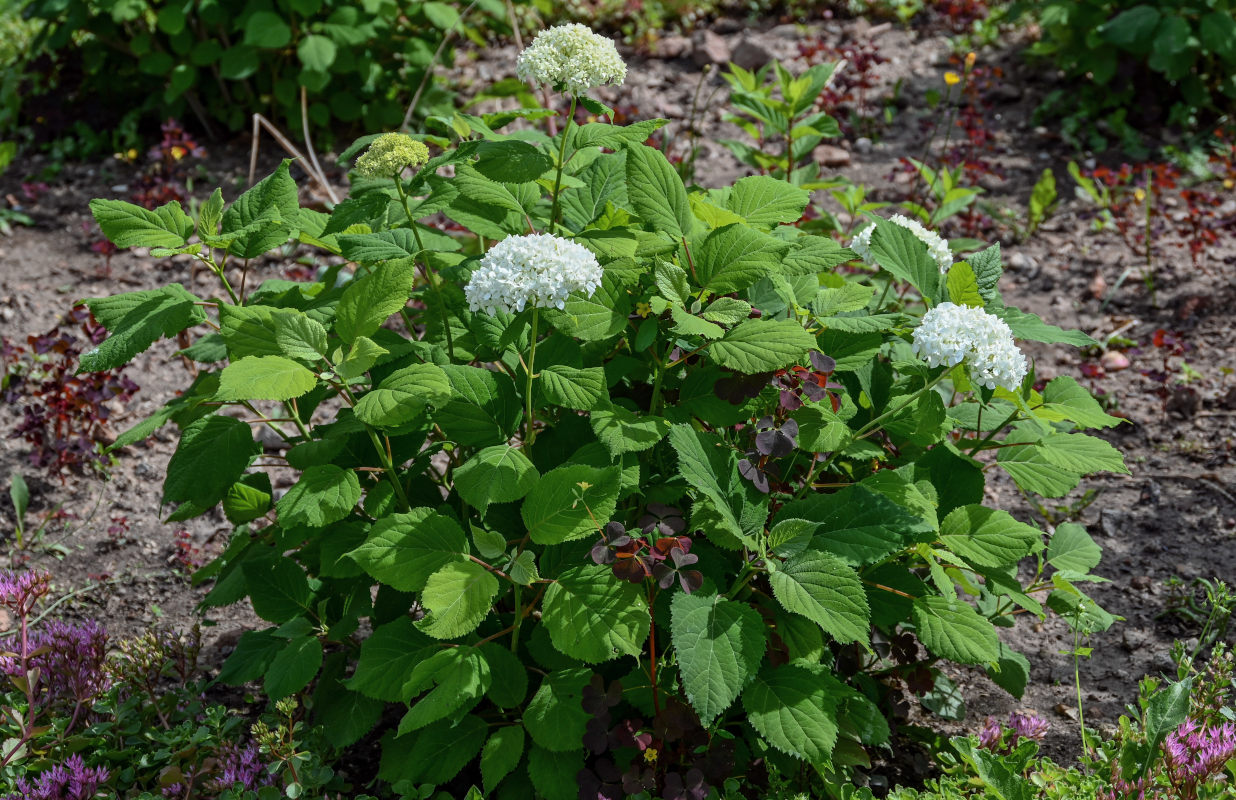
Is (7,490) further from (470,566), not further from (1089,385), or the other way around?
(1089,385)

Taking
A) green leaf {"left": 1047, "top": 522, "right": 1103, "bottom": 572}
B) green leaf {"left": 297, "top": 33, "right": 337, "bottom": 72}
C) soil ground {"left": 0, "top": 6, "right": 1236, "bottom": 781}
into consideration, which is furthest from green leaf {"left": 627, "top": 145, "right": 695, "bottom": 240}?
green leaf {"left": 297, "top": 33, "right": 337, "bottom": 72}

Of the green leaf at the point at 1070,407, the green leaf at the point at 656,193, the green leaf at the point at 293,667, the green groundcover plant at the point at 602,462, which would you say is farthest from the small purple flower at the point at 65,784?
the green leaf at the point at 1070,407

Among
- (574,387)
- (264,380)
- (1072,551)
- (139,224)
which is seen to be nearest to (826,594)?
(574,387)

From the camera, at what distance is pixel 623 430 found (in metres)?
1.74

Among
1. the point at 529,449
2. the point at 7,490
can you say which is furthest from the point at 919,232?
the point at 7,490

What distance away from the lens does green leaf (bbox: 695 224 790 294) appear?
1742 millimetres

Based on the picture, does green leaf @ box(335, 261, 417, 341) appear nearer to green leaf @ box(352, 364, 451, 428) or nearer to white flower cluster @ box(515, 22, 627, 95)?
green leaf @ box(352, 364, 451, 428)

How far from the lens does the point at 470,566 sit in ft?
5.63

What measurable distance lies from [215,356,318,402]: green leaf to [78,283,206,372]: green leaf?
260mm

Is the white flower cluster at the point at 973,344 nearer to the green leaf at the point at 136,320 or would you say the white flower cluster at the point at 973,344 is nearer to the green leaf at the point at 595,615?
the green leaf at the point at 595,615

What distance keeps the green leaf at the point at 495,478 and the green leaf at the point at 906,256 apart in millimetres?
764

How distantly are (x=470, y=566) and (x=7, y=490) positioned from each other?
221cm

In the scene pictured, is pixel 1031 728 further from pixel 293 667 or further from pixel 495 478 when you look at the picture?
pixel 293 667

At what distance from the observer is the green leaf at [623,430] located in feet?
5.58
